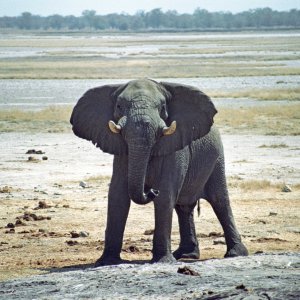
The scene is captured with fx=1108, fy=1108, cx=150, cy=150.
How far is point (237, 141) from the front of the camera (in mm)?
26969

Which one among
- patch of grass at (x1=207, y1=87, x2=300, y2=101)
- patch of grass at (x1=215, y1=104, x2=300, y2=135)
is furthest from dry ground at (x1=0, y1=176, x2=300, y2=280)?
patch of grass at (x1=207, y1=87, x2=300, y2=101)

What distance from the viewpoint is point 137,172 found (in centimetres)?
1123

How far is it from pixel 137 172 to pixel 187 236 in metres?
2.19

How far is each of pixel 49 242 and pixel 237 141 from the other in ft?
44.2

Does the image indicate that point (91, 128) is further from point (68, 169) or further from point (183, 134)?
point (68, 169)

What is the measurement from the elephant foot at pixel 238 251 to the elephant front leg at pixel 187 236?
0.40 metres

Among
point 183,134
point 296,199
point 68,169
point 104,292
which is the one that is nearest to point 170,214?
point 183,134

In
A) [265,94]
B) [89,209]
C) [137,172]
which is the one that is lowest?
[265,94]

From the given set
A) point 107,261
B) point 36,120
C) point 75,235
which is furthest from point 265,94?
point 107,261

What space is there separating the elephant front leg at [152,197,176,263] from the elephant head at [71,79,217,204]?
0.72ft

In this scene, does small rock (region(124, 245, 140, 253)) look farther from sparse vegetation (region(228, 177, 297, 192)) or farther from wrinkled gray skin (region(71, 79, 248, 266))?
sparse vegetation (region(228, 177, 297, 192))

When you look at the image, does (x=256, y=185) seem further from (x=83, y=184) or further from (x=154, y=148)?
(x=154, y=148)

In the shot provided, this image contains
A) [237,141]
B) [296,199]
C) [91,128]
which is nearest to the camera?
[91,128]

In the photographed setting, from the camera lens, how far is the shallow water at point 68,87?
131 ft
